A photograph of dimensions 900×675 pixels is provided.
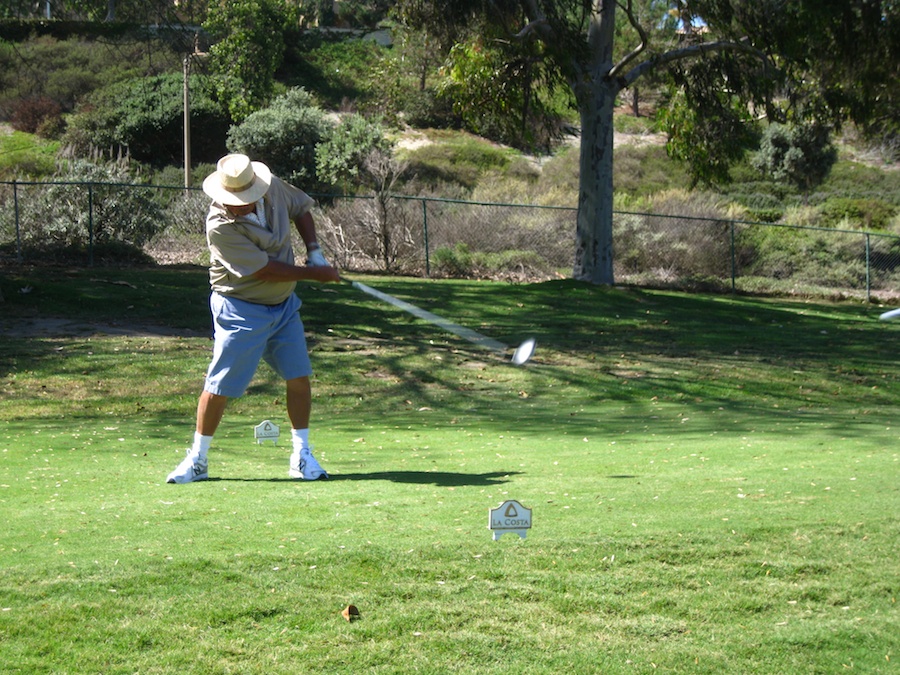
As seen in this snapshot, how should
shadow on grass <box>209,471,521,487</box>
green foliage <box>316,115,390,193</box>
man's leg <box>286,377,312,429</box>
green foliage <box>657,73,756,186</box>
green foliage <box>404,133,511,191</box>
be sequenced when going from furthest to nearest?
green foliage <box>404,133,511,191</box> → green foliage <box>316,115,390,193</box> → green foliage <box>657,73,756,186</box> → man's leg <box>286,377,312,429</box> → shadow on grass <box>209,471,521,487</box>

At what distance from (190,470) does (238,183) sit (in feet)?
6.16

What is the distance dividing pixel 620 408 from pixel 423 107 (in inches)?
1698

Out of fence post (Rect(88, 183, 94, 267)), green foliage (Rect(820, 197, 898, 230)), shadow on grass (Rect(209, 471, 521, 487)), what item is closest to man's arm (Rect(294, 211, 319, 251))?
shadow on grass (Rect(209, 471, 521, 487))

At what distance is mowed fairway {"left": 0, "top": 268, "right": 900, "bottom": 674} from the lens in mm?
4145

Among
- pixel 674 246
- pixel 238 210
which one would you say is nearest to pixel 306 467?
pixel 238 210

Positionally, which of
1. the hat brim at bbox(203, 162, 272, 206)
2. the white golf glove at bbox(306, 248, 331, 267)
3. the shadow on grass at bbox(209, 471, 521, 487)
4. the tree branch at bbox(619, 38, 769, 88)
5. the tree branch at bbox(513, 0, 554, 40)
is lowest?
the shadow on grass at bbox(209, 471, 521, 487)

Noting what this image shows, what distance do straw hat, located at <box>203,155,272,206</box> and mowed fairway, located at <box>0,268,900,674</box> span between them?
1.80m

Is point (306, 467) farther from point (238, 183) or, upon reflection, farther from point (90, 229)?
point (90, 229)

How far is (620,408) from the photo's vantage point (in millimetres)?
12461

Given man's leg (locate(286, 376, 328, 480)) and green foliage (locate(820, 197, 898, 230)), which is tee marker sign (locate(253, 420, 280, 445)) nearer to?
man's leg (locate(286, 376, 328, 480))

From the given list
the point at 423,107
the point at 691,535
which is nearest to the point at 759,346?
the point at 691,535

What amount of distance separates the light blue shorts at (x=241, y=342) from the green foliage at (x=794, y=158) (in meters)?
44.8

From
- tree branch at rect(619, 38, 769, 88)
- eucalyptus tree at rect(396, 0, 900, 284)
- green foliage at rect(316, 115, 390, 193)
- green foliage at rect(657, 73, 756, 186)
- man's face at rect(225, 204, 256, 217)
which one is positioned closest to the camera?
man's face at rect(225, 204, 256, 217)

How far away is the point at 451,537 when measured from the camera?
5.19 metres
